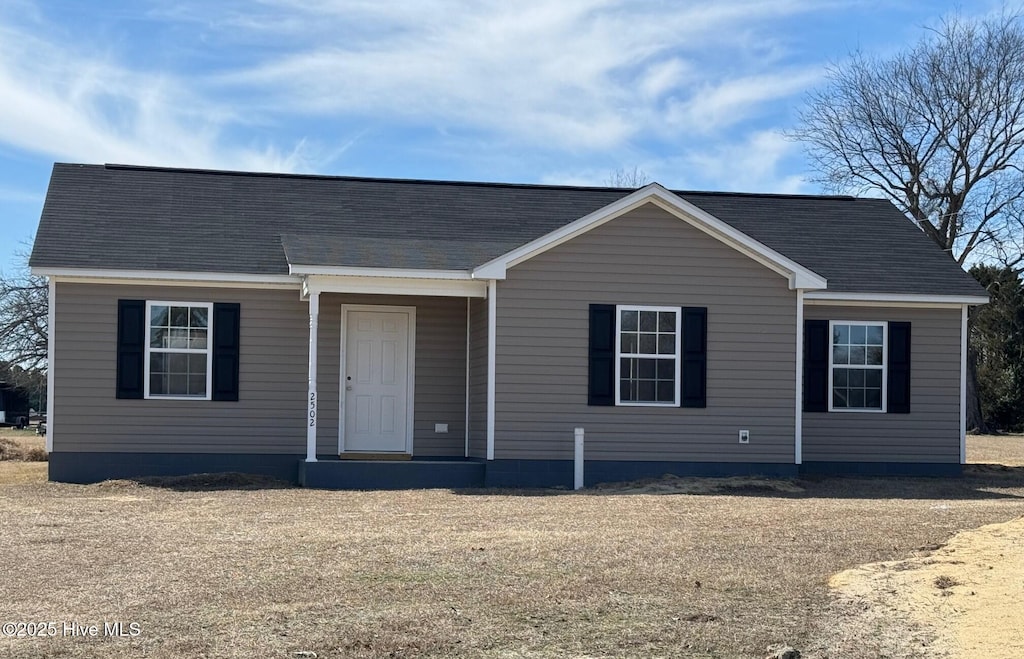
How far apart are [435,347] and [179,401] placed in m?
3.62

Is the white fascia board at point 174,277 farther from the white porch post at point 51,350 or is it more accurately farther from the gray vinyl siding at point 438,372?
the gray vinyl siding at point 438,372

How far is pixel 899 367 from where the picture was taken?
58.9 feet

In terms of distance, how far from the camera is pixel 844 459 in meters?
18.0

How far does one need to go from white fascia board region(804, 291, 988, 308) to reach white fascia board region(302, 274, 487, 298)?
16.7ft

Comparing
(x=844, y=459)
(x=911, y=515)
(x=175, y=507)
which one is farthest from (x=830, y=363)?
(x=175, y=507)

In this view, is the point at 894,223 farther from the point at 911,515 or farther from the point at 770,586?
the point at 770,586

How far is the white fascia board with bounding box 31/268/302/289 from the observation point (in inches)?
616

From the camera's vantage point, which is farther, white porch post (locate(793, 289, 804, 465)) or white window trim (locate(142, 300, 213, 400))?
white porch post (locate(793, 289, 804, 465))

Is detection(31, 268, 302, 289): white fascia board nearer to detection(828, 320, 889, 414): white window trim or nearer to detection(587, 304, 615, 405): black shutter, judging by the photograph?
detection(587, 304, 615, 405): black shutter

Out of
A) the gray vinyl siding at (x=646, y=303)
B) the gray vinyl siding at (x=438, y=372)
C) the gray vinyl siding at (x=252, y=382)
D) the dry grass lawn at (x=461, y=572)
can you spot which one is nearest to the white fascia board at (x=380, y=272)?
the gray vinyl siding at (x=646, y=303)

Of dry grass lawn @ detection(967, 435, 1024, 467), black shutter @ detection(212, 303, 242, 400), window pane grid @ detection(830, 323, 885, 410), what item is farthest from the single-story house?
dry grass lawn @ detection(967, 435, 1024, 467)

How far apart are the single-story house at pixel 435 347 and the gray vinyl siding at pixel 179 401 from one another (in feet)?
0.09

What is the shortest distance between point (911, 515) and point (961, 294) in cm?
665

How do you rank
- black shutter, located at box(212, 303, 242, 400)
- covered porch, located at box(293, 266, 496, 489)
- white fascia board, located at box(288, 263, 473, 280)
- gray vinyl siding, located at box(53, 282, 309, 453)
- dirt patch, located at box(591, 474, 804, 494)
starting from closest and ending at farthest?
dirt patch, located at box(591, 474, 804, 494), white fascia board, located at box(288, 263, 473, 280), gray vinyl siding, located at box(53, 282, 309, 453), black shutter, located at box(212, 303, 242, 400), covered porch, located at box(293, 266, 496, 489)
